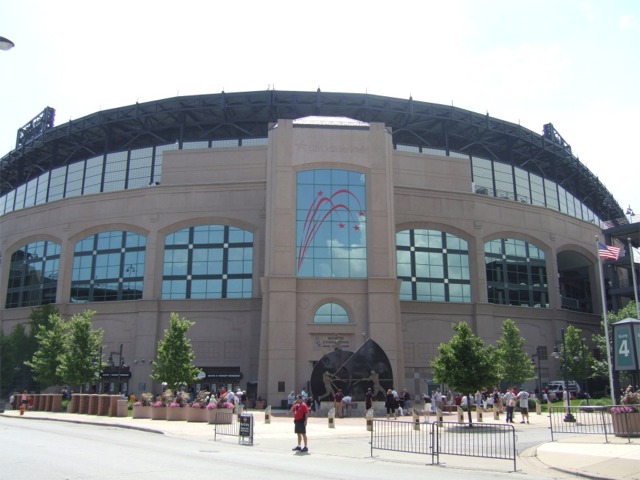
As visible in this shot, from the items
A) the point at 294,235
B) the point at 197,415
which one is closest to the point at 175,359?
the point at 197,415

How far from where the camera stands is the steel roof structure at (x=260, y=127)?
62.4 m

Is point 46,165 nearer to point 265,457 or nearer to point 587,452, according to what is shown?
point 265,457

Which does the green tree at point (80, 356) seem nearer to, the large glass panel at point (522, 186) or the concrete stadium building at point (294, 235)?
the concrete stadium building at point (294, 235)

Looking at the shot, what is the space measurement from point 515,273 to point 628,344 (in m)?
36.8

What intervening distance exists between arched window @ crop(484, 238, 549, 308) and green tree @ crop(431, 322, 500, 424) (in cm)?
2878

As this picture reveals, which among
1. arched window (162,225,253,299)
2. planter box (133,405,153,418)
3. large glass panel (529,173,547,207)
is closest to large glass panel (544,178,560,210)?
large glass panel (529,173,547,207)

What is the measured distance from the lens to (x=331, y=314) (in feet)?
156

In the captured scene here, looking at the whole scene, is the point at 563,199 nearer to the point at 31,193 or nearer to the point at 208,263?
the point at 208,263

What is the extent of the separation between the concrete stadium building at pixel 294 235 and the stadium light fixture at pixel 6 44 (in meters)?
30.6

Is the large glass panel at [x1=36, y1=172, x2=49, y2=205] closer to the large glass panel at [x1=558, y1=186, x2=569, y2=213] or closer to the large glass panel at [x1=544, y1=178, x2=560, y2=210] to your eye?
the large glass panel at [x1=544, y1=178, x2=560, y2=210]

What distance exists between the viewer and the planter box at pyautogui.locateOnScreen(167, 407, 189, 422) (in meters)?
34.3

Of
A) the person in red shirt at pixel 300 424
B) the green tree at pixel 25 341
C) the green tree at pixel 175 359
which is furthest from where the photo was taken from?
the green tree at pixel 25 341

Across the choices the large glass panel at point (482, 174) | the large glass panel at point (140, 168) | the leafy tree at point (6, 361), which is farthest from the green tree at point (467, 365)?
the leafy tree at point (6, 361)

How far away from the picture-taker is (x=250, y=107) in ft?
203
